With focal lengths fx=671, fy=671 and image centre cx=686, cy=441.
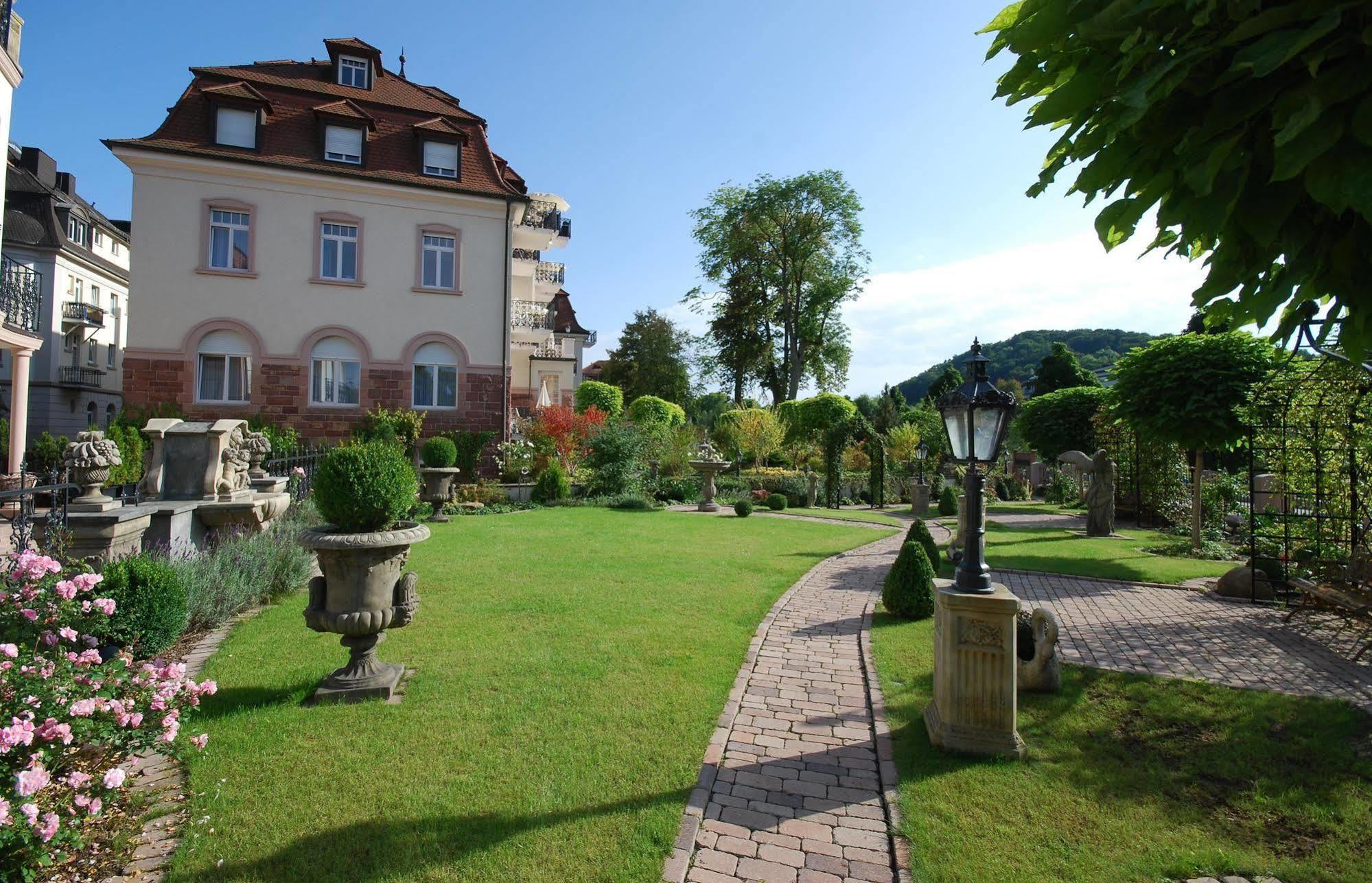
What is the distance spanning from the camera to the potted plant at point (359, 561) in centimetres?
456

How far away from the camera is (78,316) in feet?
92.0

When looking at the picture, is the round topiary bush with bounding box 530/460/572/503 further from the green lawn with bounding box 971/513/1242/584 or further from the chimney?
the chimney

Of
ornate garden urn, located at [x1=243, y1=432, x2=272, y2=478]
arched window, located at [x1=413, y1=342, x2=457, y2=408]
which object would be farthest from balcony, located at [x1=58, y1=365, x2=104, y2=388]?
ornate garden urn, located at [x1=243, y1=432, x2=272, y2=478]

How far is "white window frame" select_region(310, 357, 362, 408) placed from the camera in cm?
1883

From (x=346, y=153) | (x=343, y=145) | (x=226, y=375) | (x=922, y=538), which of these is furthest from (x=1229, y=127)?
(x=343, y=145)

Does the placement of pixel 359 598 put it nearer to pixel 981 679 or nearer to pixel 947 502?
pixel 981 679

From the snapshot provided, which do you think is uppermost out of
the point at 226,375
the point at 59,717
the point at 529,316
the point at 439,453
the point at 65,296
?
the point at 65,296

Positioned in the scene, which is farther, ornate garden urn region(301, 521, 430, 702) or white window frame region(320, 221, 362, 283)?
white window frame region(320, 221, 362, 283)

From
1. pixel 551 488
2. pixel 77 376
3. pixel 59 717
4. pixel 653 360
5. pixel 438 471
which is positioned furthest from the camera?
pixel 653 360

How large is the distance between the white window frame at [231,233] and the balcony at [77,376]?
1557 cm

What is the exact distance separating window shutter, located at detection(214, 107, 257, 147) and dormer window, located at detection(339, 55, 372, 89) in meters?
3.37

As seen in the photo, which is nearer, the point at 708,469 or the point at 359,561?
the point at 359,561

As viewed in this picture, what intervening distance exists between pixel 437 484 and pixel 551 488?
351 centimetres

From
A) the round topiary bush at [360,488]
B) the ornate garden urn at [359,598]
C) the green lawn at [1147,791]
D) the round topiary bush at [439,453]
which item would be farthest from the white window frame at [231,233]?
the green lawn at [1147,791]
